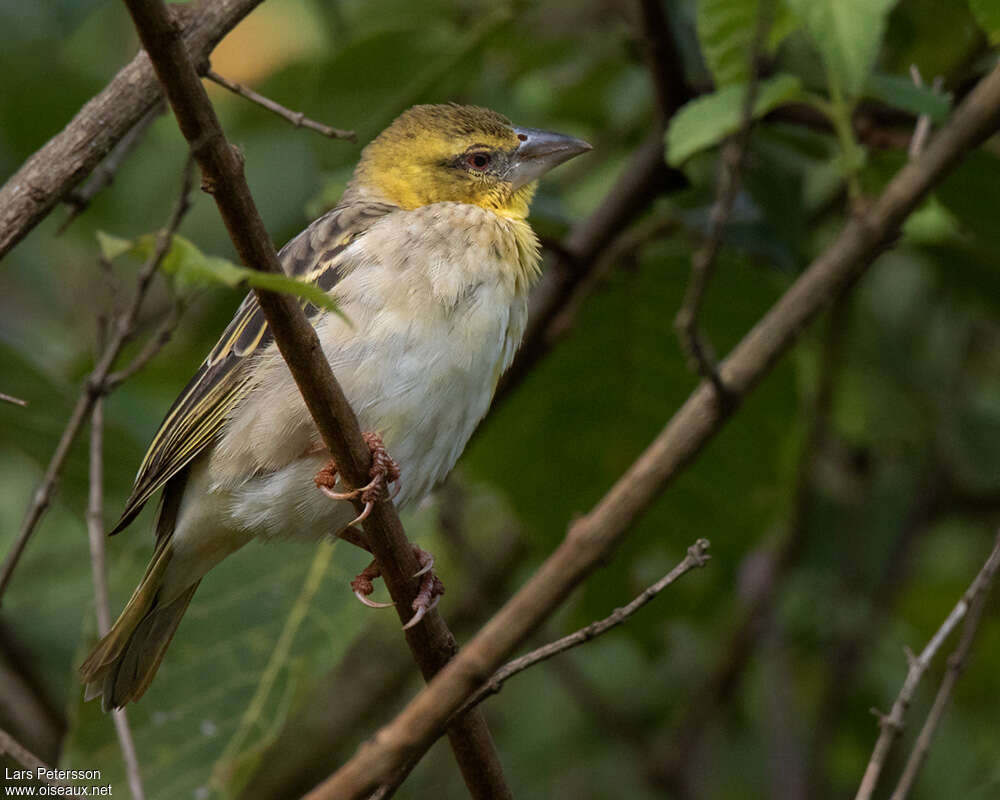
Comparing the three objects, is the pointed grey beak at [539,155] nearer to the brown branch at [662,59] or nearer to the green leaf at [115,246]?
the brown branch at [662,59]

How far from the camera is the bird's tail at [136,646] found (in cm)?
287

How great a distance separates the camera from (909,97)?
8.48 ft

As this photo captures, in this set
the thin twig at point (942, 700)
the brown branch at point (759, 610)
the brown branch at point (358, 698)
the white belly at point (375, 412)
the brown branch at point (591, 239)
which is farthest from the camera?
the brown branch at point (358, 698)

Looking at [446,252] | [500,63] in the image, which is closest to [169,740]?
[446,252]

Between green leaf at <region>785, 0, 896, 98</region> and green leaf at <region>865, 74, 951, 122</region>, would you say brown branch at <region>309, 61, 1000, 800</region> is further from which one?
green leaf at <region>785, 0, 896, 98</region>

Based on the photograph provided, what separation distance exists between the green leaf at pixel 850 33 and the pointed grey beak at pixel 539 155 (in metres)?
1.12

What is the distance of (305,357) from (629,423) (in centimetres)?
187

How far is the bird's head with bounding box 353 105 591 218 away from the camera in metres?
3.32

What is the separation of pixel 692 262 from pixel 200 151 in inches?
83.3

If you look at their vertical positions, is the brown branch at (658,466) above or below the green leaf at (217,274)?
below

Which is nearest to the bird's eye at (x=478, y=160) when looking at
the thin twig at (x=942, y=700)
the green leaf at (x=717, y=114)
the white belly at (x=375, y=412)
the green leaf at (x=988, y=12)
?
the white belly at (x=375, y=412)

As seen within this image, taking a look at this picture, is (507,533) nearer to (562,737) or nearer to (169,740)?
(562,737)

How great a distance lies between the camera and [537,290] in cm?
342

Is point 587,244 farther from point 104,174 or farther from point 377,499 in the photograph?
point 377,499
